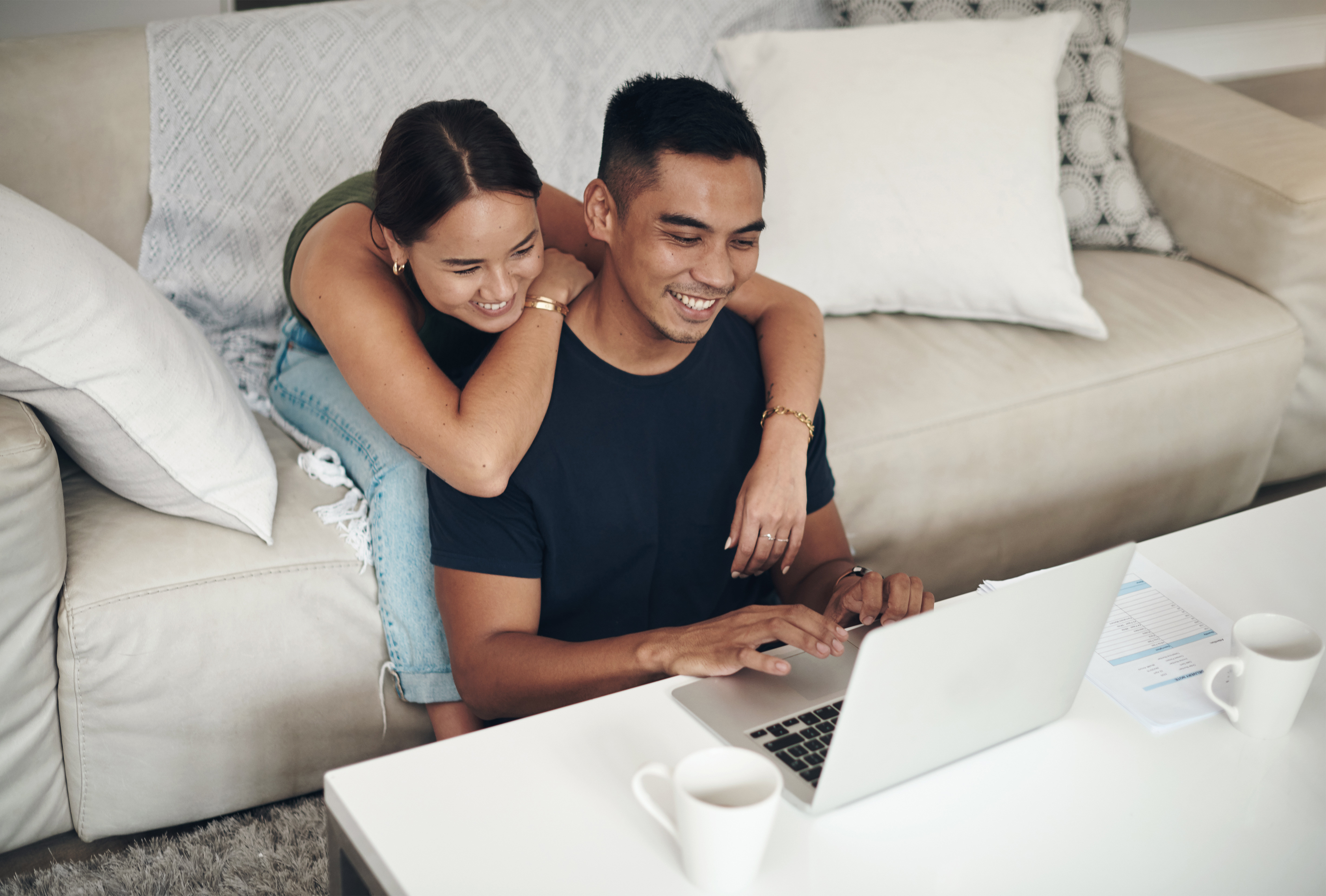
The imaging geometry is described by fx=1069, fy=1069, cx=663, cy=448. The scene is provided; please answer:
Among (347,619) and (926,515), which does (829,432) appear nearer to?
(926,515)

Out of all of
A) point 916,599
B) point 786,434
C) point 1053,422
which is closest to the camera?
point 916,599

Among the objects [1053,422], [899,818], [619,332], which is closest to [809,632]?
[899,818]

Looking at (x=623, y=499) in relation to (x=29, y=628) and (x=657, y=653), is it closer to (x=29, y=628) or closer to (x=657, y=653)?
(x=657, y=653)

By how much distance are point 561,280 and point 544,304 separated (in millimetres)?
48

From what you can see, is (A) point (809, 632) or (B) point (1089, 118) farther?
(B) point (1089, 118)

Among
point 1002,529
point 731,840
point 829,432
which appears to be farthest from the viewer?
point 1002,529

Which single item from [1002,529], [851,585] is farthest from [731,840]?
[1002,529]

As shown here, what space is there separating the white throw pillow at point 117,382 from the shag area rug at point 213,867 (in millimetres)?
387

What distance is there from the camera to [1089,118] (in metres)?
2.18

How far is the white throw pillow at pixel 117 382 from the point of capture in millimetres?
1222

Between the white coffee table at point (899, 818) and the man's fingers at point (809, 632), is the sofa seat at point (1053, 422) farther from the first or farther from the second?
the white coffee table at point (899, 818)

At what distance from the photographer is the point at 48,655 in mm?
1263

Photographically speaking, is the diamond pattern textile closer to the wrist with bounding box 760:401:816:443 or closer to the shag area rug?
the shag area rug

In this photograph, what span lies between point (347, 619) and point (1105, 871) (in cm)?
96
